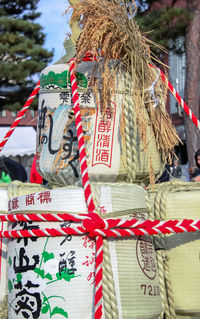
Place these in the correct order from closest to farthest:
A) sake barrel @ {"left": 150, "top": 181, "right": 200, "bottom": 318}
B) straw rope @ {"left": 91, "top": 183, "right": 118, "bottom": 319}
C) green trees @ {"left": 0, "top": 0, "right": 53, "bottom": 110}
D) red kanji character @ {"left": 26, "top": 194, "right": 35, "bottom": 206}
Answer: straw rope @ {"left": 91, "top": 183, "right": 118, "bottom": 319}, red kanji character @ {"left": 26, "top": 194, "right": 35, "bottom": 206}, sake barrel @ {"left": 150, "top": 181, "right": 200, "bottom": 318}, green trees @ {"left": 0, "top": 0, "right": 53, "bottom": 110}

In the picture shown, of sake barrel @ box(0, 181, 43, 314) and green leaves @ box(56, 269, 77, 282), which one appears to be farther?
sake barrel @ box(0, 181, 43, 314)

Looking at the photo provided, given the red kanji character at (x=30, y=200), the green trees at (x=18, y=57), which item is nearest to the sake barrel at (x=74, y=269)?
the red kanji character at (x=30, y=200)

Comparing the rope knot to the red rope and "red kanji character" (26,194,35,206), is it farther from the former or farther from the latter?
"red kanji character" (26,194,35,206)

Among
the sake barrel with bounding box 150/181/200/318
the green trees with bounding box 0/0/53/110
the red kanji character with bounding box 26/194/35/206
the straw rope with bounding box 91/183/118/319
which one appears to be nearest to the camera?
the straw rope with bounding box 91/183/118/319

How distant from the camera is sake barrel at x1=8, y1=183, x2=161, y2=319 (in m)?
1.51

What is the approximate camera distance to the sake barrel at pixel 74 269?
151 cm

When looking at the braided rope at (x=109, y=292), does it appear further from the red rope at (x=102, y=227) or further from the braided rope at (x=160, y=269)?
the braided rope at (x=160, y=269)

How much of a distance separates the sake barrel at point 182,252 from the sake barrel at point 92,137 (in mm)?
154

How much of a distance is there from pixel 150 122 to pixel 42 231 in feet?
1.99

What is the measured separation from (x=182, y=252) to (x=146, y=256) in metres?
0.16

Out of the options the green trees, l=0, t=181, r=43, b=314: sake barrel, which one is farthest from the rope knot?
the green trees

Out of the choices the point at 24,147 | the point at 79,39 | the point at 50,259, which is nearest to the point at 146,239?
the point at 50,259

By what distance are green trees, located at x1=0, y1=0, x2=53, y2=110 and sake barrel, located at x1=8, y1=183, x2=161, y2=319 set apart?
10486 millimetres

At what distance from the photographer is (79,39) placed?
1.80 metres
